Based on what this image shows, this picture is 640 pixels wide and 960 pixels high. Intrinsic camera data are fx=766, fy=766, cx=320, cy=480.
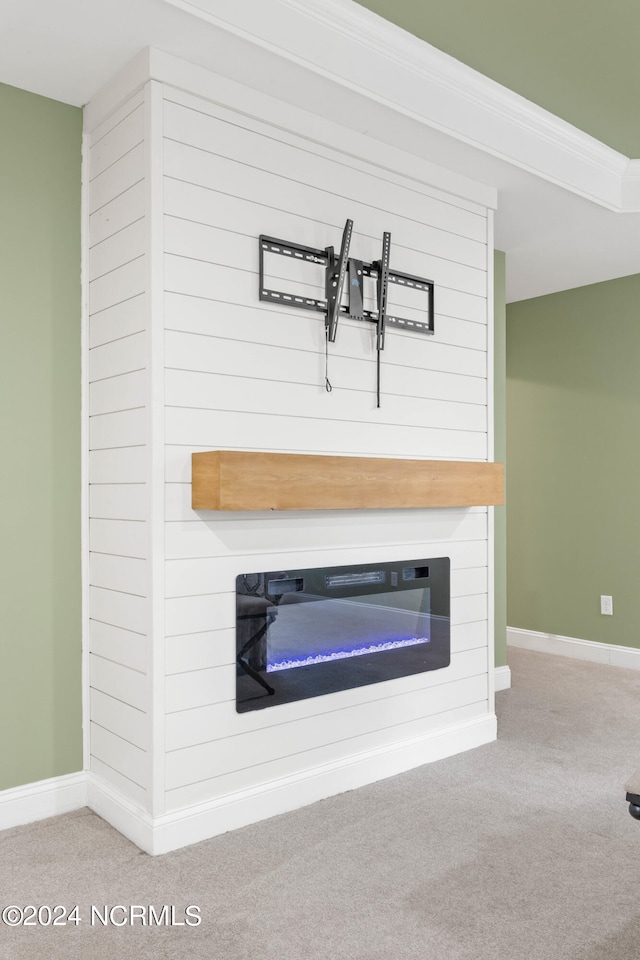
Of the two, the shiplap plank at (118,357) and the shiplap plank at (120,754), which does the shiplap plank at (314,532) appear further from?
the shiplap plank at (120,754)

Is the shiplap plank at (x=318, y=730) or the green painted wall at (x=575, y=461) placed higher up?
the green painted wall at (x=575, y=461)

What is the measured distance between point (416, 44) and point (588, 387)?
2915 millimetres

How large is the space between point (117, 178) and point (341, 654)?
1895 millimetres

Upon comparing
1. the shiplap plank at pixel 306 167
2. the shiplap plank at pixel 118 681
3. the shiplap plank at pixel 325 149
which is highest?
the shiplap plank at pixel 325 149

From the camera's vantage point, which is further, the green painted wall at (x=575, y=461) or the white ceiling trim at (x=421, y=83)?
the green painted wall at (x=575, y=461)

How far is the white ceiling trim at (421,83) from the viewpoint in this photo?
7.84 feet

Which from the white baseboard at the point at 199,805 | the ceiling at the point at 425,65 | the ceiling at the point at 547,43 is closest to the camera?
the ceiling at the point at 425,65

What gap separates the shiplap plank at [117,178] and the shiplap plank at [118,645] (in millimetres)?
1489

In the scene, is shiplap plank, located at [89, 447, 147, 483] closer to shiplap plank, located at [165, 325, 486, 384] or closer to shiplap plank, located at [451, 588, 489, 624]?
shiplap plank, located at [165, 325, 486, 384]

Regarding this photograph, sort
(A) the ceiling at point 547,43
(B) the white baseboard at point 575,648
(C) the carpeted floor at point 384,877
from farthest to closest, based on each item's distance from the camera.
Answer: (B) the white baseboard at point 575,648 < (A) the ceiling at point 547,43 < (C) the carpeted floor at point 384,877

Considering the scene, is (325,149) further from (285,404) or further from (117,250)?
(285,404)

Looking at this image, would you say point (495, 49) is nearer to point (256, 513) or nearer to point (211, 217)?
point (211, 217)

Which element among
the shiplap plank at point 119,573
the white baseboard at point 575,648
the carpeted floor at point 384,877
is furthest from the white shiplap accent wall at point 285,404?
the white baseboard at point 575,648

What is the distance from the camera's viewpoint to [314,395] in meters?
2.84
